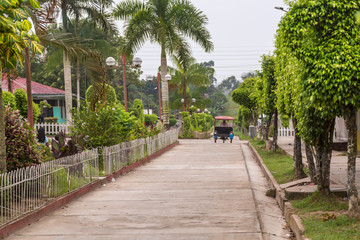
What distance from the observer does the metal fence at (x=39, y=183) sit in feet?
27.2

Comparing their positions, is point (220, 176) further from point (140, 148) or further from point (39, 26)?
point (39, 26)

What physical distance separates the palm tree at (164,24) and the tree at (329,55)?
23.3 m

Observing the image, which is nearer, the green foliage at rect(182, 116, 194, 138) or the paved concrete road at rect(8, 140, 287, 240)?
the paved concrete road at rect(8, 140, 287, 240)

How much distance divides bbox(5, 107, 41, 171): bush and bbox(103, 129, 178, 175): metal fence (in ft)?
16.1

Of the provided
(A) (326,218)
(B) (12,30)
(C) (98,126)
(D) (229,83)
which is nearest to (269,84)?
(C) (98,126)

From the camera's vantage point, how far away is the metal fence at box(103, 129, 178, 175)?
15469 millimetres

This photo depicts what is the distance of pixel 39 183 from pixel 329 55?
591 cm

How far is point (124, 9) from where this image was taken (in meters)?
31.7

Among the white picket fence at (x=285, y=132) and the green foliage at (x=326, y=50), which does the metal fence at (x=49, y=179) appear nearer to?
the green foliage at (x=326, y=50)

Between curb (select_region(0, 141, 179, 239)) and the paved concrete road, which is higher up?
curb (select_region(0, 141, 179, 239))

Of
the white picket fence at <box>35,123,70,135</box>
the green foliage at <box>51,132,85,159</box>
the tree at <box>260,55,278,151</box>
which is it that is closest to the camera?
the green foliage at <box>51,132,85,159</box>

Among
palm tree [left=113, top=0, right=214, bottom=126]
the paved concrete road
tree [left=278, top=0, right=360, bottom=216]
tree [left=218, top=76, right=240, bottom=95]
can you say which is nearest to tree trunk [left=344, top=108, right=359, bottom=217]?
tree [left=278, top=0, right=360, bottom=216]

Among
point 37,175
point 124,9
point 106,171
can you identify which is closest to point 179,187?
point 106,171

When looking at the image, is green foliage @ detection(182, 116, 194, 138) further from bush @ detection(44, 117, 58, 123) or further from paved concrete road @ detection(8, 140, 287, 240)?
paved concrete road @ detection(8, 140, 287, 240)
